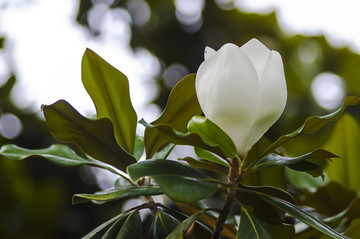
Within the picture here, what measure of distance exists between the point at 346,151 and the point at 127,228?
653 millimetres

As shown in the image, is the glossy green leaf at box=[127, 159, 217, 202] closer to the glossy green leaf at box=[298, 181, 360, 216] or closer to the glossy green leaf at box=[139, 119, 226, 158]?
the glossy green leaf at box=[139, 119, 226, 158]

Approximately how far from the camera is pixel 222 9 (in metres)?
2.44

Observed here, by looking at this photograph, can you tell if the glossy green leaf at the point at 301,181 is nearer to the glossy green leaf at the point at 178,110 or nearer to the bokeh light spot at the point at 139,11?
the glossy green leaf at the point at 178,110

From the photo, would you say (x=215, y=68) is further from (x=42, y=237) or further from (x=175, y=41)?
(x=175, y=41)

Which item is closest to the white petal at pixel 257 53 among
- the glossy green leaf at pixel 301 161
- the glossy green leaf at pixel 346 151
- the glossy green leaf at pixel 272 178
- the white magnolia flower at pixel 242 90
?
the white magnolia flower at pixel 242 90

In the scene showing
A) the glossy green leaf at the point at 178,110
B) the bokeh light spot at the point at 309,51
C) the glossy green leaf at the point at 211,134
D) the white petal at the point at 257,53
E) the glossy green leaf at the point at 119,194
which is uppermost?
the bokeh light spot at the point at 309,51

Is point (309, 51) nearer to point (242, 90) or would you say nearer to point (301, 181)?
point (301, 181)

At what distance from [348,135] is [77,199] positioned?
0.70 meters

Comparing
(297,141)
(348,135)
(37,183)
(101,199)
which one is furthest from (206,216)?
(37,183)

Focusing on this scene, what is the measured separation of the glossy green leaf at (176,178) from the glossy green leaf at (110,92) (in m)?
0.16

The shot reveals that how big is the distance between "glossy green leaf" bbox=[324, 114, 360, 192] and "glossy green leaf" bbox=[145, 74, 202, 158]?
1.65 feet

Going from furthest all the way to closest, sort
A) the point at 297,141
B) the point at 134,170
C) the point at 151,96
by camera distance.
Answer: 1. the point at 151,96
2. the point at 297,141
3. the point at 134,170

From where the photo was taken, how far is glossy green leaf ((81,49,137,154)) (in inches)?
26.0

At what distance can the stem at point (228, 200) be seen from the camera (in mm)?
570
